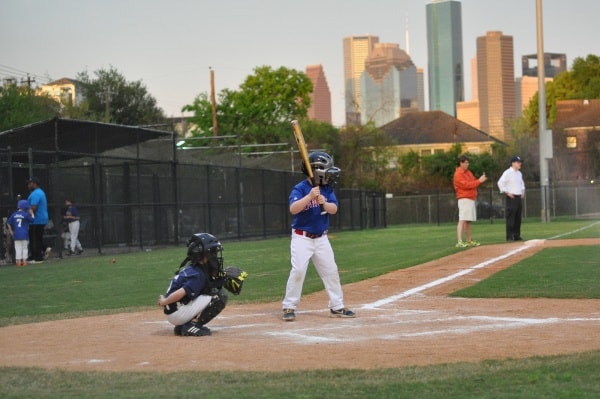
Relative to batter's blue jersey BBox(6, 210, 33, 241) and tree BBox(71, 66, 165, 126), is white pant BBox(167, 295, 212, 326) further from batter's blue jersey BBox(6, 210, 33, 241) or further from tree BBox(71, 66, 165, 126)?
tree BBox(71, 66, 165, 126)

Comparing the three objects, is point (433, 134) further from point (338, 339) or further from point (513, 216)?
point (338, 339)

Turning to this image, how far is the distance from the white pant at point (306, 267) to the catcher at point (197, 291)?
1050 millimetres

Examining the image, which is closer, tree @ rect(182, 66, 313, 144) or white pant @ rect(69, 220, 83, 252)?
white pant @ rect(69, 220, 83, 252)

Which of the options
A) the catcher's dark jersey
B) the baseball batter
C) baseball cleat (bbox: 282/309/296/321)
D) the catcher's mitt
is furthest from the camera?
the baseball batter

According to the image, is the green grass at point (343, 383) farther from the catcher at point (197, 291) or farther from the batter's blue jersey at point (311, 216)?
the batter's blue jersey at point (311, 216)

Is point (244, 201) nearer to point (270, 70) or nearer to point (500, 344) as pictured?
point (500, 344)

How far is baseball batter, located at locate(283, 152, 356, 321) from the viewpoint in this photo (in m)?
11.2

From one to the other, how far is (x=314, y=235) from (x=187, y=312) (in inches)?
78.6

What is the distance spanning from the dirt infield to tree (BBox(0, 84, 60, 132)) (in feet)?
165

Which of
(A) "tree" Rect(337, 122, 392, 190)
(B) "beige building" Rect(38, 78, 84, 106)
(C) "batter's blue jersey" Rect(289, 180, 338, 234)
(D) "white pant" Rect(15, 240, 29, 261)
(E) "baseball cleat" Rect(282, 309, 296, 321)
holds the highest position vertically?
(B) "beige building" Rect(38, 78, 84, 106)

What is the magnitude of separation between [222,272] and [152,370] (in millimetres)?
2579

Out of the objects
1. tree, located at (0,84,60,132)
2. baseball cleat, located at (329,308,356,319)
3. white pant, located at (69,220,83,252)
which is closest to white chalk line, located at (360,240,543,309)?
baseball cleat, located at (329,308,356,319)

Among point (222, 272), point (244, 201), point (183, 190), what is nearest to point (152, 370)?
point (222, 272)

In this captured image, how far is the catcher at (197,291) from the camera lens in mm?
9969
